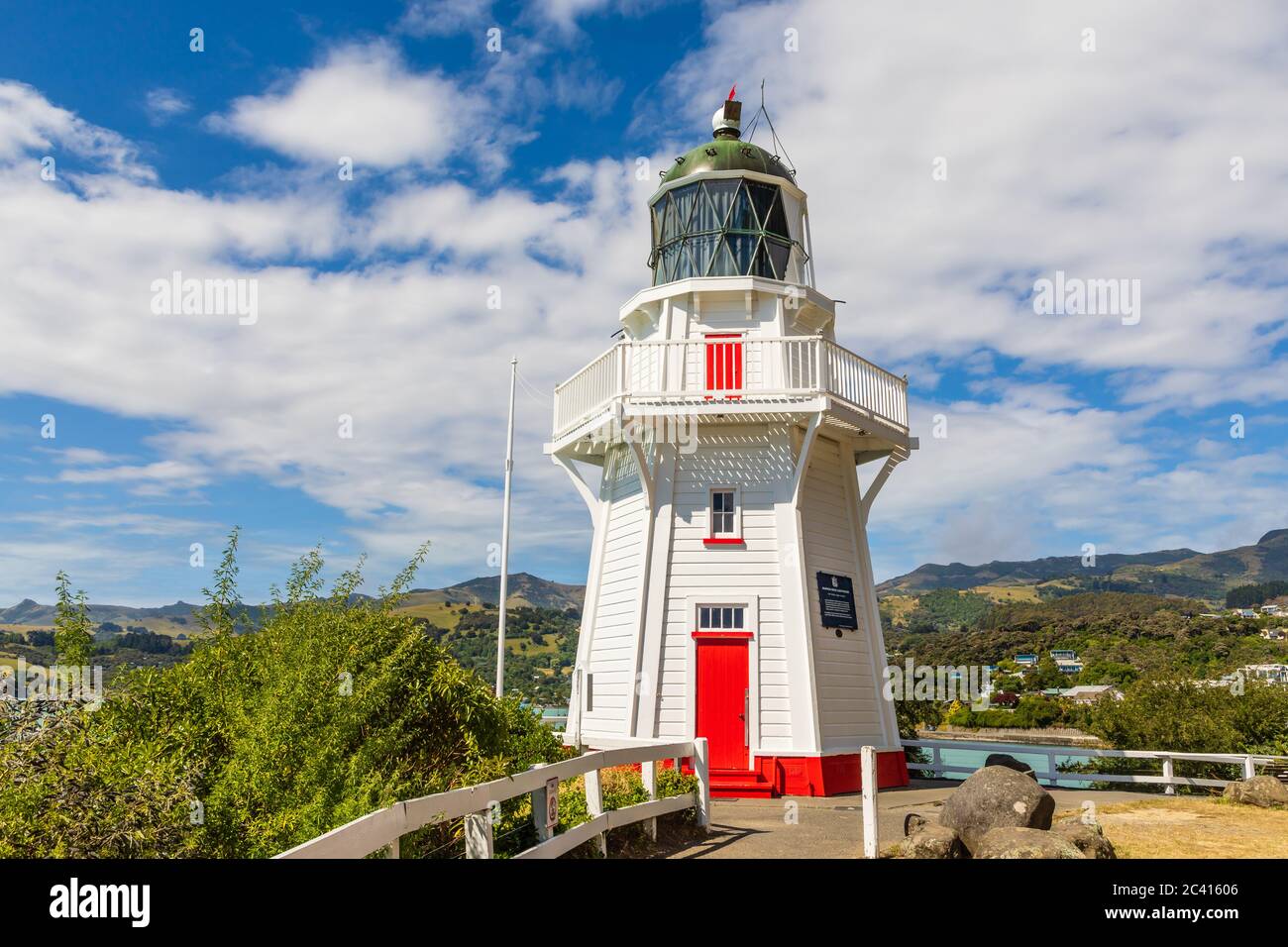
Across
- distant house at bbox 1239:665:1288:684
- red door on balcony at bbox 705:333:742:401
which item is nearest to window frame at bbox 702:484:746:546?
red door on balcony at bbox 705:333:742:401

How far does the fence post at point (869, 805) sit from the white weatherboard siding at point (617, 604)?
24.1ft

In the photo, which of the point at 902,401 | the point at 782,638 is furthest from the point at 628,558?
the point at 902,401

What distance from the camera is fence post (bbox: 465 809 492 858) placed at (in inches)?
246

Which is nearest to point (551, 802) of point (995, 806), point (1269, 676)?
point (995, 806)

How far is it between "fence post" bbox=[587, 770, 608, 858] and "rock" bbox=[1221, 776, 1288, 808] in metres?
11.5

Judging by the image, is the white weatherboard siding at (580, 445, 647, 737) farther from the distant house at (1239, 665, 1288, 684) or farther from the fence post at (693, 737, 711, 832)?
the distant house at (1239, 665, 1288, 684)

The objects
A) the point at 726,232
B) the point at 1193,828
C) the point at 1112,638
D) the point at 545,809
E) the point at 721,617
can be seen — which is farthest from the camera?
the point at 1112,638

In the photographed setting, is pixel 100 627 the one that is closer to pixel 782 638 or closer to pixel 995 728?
pixel 782 638

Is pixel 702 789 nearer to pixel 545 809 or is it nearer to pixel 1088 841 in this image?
pixel 545 809

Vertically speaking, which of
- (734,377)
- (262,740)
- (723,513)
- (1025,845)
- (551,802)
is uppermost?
(734,377)

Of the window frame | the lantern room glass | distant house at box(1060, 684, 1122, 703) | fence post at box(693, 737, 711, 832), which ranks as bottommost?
distant house at box(1060, 684, 1122, 703)

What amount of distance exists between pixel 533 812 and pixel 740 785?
8.13 meters

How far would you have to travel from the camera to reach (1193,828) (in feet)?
40.6

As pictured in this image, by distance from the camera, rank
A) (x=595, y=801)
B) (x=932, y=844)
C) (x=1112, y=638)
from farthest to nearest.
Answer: (x=1112, y=638) → (x=595, y=801) → (x=932, y=844)
